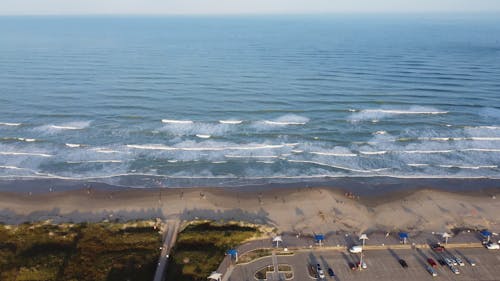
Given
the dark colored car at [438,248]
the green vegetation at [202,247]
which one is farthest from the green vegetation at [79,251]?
the dark colored car at [438,248]

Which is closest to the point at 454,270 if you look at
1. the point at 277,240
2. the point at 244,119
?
the point at 277,240

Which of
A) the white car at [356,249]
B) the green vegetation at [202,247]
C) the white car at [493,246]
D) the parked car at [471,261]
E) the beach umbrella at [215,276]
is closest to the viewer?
the beach umbrella at [215,276]

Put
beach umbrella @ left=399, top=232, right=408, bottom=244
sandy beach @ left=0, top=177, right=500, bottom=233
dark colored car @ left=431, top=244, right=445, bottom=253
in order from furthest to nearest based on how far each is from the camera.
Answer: sandy beach @ left=0, top=177, right=500, bottom=233, beach umbrella @ left=399, top=232, right=408, bottom=244, dark colored car @ left=431, top=244, right=445, bottom=253

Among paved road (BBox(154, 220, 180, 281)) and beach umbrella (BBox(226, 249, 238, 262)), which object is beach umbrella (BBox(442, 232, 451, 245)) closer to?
beach umbrella (BBox(226, 249, 238, 262))

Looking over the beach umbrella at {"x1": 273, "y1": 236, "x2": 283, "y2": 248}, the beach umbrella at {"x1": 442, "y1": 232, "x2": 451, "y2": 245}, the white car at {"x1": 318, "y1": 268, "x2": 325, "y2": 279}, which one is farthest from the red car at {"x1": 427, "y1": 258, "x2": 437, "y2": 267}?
the beach umbrella at {"x1": 273, "y1": 236, "x2": 283, "y2": 248}

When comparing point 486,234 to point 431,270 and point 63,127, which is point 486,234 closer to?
point 431,270

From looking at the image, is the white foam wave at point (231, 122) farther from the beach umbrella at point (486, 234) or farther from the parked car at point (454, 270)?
the parked car at point (454, 270)
